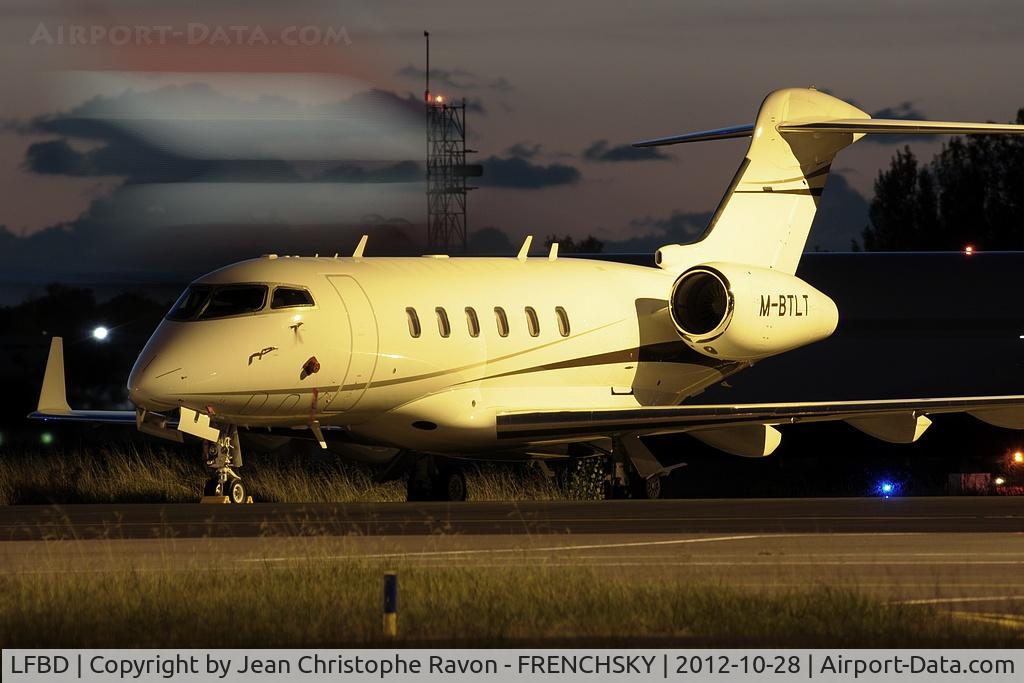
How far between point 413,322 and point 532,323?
2.48 metres

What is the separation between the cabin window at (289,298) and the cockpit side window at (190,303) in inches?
32.8

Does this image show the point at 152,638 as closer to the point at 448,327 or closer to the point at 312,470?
the point at 448,327

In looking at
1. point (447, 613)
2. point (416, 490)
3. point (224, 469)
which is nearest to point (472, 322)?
point (416, 490)

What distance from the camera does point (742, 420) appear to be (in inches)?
1063

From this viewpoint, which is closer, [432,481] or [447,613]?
[447,613]

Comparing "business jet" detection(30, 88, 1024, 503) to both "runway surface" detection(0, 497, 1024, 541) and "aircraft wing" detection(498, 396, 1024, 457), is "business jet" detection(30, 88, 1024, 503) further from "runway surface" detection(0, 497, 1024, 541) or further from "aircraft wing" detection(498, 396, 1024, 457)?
"runway surface" detection(0, 497, 1024, 541)

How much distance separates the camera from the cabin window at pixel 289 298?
996 inches

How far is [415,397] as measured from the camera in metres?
26.8

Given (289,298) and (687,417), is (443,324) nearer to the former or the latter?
(289,298)

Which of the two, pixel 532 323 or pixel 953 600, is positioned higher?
pixel 532 323

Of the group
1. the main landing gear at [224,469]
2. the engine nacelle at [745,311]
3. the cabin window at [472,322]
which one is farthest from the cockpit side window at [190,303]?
the engine nacelle at [745,311]

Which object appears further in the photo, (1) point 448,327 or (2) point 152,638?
(1) point 448,327
